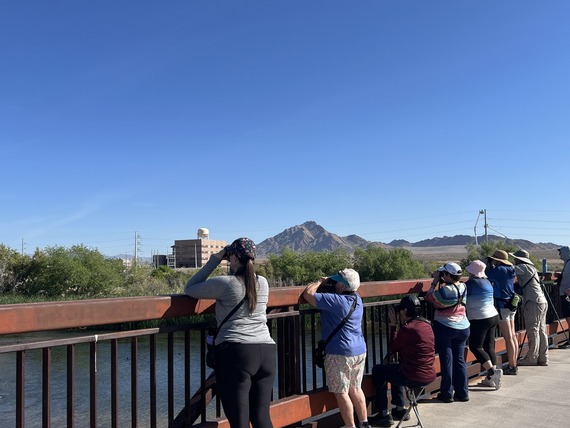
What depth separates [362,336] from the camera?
445 centimetres

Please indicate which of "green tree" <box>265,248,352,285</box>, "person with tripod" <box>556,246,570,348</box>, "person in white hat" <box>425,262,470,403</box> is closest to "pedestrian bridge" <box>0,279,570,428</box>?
"person in white hat" <box>425,262,470,403</box>

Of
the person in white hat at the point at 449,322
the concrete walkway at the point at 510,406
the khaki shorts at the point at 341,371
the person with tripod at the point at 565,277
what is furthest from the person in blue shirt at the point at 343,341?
the person with tripod at the point at 565,277

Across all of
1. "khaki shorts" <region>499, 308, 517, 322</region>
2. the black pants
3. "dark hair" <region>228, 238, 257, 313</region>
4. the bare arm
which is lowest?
the black pants

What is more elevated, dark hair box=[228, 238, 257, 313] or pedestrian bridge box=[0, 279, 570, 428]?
dark hair box=[228, 238, 257, 313]

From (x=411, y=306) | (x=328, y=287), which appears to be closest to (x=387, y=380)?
(x=411, y=306)

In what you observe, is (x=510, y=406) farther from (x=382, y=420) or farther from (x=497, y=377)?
(x=382, y=420)

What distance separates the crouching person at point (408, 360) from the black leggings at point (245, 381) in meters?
1.63

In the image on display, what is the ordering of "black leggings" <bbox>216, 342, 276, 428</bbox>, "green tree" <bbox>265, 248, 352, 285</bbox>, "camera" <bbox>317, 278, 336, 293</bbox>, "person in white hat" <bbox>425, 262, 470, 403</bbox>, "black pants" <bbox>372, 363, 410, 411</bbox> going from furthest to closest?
"green tree" <bbox>265, 248, 352, 285</bbox> → "person in white hat" <bbox>425, 262, 470, 403</bbox> → "black pants" <bbox>372, 363, 410, 411</bbox> → "camera" <bbox>317, 278, 336, 293</bbox> → "black leggings" <bbox>216, 342, 276, 428</bbox>

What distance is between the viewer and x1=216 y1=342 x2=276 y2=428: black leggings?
11.0 feet

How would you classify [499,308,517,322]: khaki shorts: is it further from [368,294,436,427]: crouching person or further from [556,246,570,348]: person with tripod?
[556,246,570,348]: person with tripod

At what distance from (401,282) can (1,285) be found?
50.4 m

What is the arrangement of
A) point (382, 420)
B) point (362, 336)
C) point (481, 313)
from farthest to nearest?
1. point (481, 313)
2. point (382, 420)
3. point (362, 336)

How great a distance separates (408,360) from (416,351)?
103 millimetres

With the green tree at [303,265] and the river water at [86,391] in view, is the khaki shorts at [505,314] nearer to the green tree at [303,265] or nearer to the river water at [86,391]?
the river water at [86,391]
